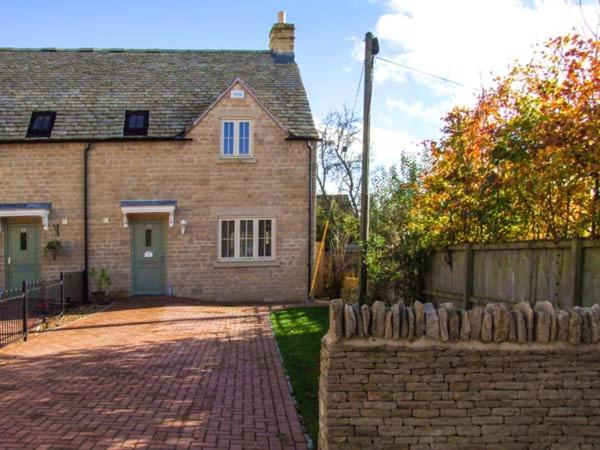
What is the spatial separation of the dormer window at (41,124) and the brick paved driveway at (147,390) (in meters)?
7.78

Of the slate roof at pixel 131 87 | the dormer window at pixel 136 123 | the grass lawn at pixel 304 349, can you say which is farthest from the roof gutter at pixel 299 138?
the grass lawn at pixel 304 349

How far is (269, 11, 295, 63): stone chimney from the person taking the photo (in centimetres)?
2162

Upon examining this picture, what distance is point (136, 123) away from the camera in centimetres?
1845

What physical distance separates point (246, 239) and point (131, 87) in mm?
6539

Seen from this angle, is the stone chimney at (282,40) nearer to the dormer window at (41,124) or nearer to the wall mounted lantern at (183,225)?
the wall mounted lantern at (183,225)

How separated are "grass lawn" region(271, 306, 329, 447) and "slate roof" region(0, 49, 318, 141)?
20.3 feet

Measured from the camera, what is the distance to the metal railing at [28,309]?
36.6 ft

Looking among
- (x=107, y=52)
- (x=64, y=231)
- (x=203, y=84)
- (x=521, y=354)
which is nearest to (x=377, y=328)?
(x=521, y=354)

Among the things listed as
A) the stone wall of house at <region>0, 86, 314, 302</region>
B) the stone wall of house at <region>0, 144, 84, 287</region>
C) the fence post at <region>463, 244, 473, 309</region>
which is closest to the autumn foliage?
the fence post at <region>463, 244, 473, 309</region>

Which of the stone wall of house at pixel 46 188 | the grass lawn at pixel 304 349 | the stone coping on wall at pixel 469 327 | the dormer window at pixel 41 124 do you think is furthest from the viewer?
the dormer window at pixel 41 124

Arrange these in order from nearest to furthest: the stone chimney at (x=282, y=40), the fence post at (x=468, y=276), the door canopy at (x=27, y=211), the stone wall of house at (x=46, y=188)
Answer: the fence post at (x=468, y=276)
the door canopy at (x=27, y=211)
the stone wall of house at (x=46, y=188)
the stone chimney at (x=282, y=40)

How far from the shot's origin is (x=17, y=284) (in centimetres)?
1795

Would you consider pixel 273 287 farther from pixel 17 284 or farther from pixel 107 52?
pixel 107 52

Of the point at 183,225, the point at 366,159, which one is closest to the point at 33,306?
the point at 183,225
